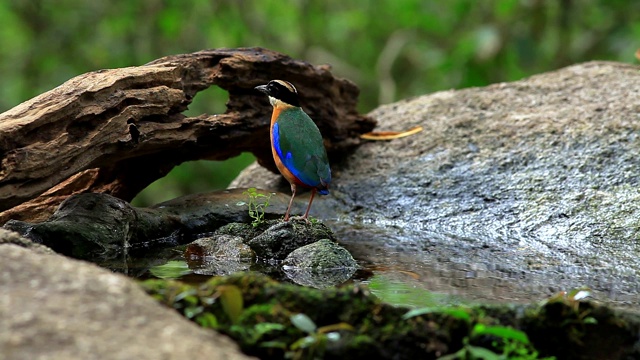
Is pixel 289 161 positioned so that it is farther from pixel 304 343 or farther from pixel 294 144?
pixel 304 343

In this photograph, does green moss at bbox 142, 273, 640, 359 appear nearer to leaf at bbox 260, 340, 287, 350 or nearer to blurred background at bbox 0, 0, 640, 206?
leaf at bbox 260, 340, 287, 350

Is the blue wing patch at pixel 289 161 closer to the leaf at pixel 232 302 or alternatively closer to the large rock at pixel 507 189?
the large rock at pixel 507 189

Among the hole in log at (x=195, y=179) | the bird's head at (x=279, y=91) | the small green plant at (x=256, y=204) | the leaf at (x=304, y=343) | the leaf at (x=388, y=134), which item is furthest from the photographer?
the hole in log at (x=195, y=179)

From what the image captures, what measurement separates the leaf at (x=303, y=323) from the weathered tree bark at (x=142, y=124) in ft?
7.66

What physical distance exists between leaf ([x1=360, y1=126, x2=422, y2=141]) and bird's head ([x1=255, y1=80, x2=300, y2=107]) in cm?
144

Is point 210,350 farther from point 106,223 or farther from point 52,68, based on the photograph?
point 52,68

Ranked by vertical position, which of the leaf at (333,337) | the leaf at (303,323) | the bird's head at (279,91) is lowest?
the leaf at (333,337)

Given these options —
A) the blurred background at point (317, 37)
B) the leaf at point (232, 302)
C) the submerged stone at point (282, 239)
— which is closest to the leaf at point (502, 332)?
the leaf at point (232, 302)

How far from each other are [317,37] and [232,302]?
11.0 m

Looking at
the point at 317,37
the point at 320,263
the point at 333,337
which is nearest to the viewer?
the point at 333,337

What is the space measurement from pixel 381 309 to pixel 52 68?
35.5 ft

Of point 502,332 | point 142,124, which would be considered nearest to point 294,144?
point 142,124

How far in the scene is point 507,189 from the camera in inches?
232

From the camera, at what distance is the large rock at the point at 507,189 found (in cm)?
450
